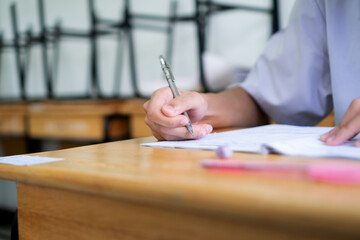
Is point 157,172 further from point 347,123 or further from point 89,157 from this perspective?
point 347,123

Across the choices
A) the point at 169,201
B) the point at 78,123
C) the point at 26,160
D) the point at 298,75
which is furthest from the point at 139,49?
the point at 169,201

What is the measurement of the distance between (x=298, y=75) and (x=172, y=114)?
50 cm

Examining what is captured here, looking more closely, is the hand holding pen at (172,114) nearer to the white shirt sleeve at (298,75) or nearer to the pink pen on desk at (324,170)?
the pink pen on desk at (324,170)

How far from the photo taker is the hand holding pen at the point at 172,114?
20.8 inches

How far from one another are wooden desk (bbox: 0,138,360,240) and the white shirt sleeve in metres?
0.55

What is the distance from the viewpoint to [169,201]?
25cm

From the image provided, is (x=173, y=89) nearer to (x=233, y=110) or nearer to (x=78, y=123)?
(x=233, y=110)

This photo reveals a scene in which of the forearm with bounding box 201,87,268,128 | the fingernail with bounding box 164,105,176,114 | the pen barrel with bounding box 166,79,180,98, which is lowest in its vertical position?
the forearm with bounding box 201,87,268,128

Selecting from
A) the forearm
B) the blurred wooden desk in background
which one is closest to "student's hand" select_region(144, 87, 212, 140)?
the forearm

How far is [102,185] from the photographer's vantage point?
Answer: 30 centimetres

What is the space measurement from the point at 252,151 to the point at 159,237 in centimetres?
16

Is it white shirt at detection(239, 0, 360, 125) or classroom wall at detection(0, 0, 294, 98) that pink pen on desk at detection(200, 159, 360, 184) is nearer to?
white shirt at detection(239, 0, 360, 125)

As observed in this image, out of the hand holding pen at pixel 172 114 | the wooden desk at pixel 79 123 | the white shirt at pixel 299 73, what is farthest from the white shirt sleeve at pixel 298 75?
the wooden desk at pixel 79 123

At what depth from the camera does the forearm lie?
746mm
